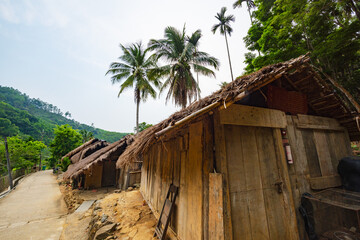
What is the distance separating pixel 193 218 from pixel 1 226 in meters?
9.05

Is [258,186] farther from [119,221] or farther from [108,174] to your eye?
[108,174]

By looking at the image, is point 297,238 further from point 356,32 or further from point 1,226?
point 356,32

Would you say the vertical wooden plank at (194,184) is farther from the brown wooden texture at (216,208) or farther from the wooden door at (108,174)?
the wooden door at (108,174)

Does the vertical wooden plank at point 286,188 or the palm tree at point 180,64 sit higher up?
the palm tree at point 180,64

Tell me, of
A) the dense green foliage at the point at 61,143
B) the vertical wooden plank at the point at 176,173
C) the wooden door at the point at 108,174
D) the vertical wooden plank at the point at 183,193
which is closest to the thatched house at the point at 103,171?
the wooden door at the point at 108,174

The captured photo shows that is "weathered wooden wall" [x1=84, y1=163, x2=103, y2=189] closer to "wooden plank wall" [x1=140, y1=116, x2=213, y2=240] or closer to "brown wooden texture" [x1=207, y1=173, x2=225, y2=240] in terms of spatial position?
"wooden plank wall" [x1=140, y1=116, x2=213, y2=240]

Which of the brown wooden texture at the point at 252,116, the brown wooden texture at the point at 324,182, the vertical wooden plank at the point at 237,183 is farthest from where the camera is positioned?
the brown wooden texture at the point at 324,182

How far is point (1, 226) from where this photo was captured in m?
6.00

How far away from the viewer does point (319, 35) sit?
31.4 feet

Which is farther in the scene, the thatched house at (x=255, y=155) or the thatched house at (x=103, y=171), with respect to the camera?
the thatched house at (x=103, y=171)

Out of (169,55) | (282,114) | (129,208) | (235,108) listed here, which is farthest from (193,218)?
(169,55)

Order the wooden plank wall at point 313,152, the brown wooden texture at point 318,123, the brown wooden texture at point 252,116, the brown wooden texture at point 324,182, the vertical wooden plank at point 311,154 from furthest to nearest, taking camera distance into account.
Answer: the brown wooden texture at point 318,123 < the vertical wooden plank at point 311,154 < the brown wooden texture at point 324,182 < the wooden plank wall at point 313,152 < the brown wooden texture at point 252,116

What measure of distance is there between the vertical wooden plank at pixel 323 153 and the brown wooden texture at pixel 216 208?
2.98 metres

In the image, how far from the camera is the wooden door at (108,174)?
11.7m
